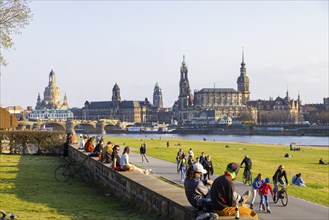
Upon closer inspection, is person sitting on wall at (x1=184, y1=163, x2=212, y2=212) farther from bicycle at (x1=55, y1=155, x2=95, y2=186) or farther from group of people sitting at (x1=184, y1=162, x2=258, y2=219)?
bicycle at (x1=55, y1=155, x2=95, y2=186)

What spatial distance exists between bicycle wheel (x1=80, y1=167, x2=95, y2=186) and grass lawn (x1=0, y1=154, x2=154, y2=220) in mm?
495

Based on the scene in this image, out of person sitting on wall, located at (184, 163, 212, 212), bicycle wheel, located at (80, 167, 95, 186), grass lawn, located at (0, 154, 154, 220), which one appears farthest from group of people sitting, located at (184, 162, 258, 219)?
bicycle wheel, located at (80, 167, 95, 186)

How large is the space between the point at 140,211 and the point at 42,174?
38.2 ft

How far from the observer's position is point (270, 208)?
1877 cm

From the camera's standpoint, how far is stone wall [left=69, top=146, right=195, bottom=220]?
34.6ft

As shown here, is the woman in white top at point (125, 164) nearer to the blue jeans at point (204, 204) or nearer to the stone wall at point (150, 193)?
the stone wall at point (150, 193)

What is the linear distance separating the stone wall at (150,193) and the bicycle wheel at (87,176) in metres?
2.13

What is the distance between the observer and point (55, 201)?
15.9 metres

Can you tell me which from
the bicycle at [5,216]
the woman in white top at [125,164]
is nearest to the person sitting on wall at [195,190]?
the bicycle at [5,216]

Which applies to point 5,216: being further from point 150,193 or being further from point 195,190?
point 195,190

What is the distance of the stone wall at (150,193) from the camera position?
10555 millimetres

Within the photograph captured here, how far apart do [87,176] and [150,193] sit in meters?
10.5

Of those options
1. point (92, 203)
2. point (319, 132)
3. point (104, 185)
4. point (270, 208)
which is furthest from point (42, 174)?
point (319, 132)

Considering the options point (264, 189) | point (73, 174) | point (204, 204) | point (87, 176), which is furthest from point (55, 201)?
point (204, 204)
